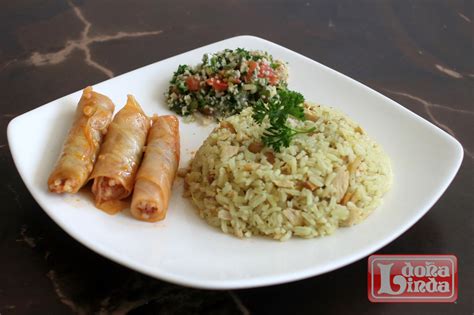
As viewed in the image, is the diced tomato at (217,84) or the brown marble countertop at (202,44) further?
the diced tomato at (217,84)

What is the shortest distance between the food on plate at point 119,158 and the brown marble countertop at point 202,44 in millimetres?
282

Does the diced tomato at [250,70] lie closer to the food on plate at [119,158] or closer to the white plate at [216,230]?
the white plate at [216,230]

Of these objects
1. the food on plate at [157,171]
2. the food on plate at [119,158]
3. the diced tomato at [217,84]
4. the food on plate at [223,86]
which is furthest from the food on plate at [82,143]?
the diced tomato at [217,84]

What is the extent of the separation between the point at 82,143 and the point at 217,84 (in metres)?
0.99

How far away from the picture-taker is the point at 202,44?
4727 millimetres

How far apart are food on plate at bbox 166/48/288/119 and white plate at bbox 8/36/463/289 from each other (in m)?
0.13

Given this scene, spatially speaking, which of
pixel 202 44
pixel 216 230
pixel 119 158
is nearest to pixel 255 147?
pixel 216 230

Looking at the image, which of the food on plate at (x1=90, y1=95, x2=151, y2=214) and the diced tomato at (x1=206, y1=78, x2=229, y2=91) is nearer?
the food on plate at (x1=90, y1=95, x2=151, y2=214)

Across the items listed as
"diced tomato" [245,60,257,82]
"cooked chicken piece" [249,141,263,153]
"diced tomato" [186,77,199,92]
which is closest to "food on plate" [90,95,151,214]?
"diced tomato" [186,77,199,92]

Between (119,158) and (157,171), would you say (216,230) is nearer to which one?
(157,171)

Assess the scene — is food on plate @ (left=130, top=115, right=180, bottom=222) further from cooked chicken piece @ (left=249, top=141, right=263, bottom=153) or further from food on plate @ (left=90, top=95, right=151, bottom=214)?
cooked chicken piece @ (left=249, top=141, right=263, bottom=153)

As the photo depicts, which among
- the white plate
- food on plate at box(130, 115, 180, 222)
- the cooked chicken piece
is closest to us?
the white plate

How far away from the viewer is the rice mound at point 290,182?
260cm

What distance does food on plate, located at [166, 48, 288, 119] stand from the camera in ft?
11.6
